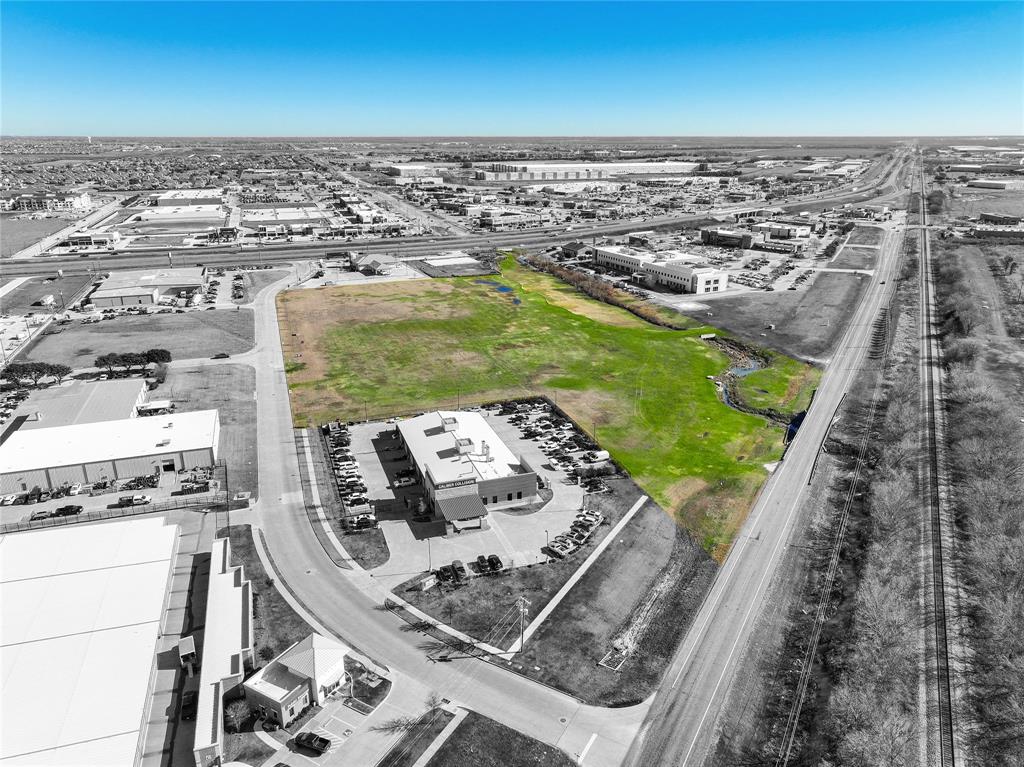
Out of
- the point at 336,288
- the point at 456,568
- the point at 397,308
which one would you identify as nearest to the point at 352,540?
the point at 456,568

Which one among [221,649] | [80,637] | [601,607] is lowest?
[601,607]

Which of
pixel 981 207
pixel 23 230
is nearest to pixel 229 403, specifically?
pixel 23 230

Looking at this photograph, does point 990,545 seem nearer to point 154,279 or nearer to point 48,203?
point 154,279

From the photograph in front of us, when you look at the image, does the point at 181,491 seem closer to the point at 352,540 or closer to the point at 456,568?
the point at 352,540

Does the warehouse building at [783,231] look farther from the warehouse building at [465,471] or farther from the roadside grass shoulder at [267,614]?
the roadside grass shoulder at [267,614]

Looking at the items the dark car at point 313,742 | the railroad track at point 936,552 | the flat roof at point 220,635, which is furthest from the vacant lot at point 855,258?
the dark car at point 313,742
